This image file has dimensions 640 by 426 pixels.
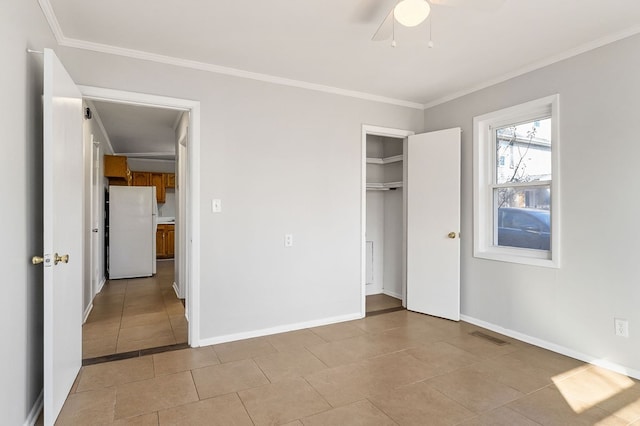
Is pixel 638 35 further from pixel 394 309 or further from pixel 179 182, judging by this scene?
pixel 179 182

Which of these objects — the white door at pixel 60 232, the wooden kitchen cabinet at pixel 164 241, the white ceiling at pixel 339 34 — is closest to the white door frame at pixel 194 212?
the white ceiling at pixel 339 34

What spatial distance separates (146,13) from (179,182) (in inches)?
113

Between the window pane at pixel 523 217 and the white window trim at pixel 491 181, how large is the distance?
2.4 inches

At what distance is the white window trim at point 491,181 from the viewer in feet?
9.89

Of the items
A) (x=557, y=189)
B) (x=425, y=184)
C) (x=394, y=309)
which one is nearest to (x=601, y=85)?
(x=557, y=189)

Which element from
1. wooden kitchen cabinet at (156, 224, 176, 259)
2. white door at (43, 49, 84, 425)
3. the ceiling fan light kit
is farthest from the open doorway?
wooden kitchen cabinet at (156, 224, 176, 259)

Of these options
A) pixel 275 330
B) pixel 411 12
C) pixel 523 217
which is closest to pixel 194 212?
pixel 275 330

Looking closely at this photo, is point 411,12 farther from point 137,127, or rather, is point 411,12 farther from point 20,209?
point 137,127

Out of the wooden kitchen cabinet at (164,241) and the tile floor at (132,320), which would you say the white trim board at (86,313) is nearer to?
the tile floor at (132,320)

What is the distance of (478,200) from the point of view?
3.71m

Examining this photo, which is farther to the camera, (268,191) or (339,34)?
(268,191)

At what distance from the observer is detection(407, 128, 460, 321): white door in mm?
3824

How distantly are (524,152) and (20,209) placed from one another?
3.91 meters

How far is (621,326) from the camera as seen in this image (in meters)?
2.63
